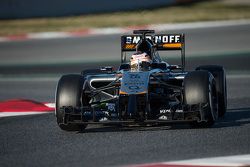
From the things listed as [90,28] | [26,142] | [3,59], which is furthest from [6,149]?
[90,28]

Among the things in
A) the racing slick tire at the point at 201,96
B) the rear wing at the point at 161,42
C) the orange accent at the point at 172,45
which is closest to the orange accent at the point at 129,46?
the rear wing at the point at 161,42

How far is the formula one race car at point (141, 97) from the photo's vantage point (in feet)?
37.7

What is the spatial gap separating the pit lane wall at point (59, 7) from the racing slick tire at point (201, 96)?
19947 millimetres

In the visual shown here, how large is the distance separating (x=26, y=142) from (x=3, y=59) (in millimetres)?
13475

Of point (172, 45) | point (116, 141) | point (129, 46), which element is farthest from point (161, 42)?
point (116, 141)

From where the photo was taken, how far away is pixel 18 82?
64.1ft

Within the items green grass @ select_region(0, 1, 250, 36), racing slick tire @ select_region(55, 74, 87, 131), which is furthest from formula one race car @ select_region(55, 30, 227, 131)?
green grass @ select_region(0, 1, 250, 36)

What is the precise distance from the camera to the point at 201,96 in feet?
38.1

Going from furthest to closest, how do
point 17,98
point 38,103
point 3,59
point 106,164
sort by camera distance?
point 3,59, point 17,98, point 38,103, point 106,164

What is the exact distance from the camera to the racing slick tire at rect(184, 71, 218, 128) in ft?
37.8

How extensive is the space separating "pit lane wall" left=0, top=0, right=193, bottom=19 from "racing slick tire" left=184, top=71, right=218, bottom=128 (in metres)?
19.9

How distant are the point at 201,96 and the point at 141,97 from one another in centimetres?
80

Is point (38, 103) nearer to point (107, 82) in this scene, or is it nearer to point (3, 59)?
point (107, 82)

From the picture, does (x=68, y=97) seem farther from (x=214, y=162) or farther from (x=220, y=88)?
(x=214, y=162)
